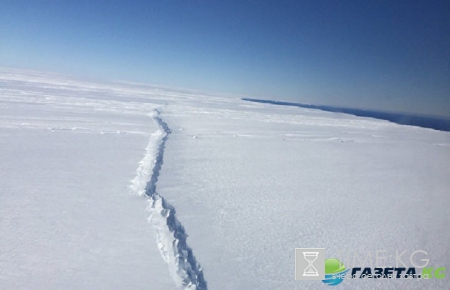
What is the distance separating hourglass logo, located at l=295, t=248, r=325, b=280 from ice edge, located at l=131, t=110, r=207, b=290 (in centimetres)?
76

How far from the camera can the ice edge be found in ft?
6.80

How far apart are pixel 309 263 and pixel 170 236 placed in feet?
3.98

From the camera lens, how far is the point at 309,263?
233 centimetres

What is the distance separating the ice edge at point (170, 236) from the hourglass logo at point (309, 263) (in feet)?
2.50

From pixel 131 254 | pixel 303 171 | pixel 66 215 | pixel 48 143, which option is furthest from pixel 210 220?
pixel 48 143

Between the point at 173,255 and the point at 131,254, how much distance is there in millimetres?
327

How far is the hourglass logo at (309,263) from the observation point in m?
2.19
